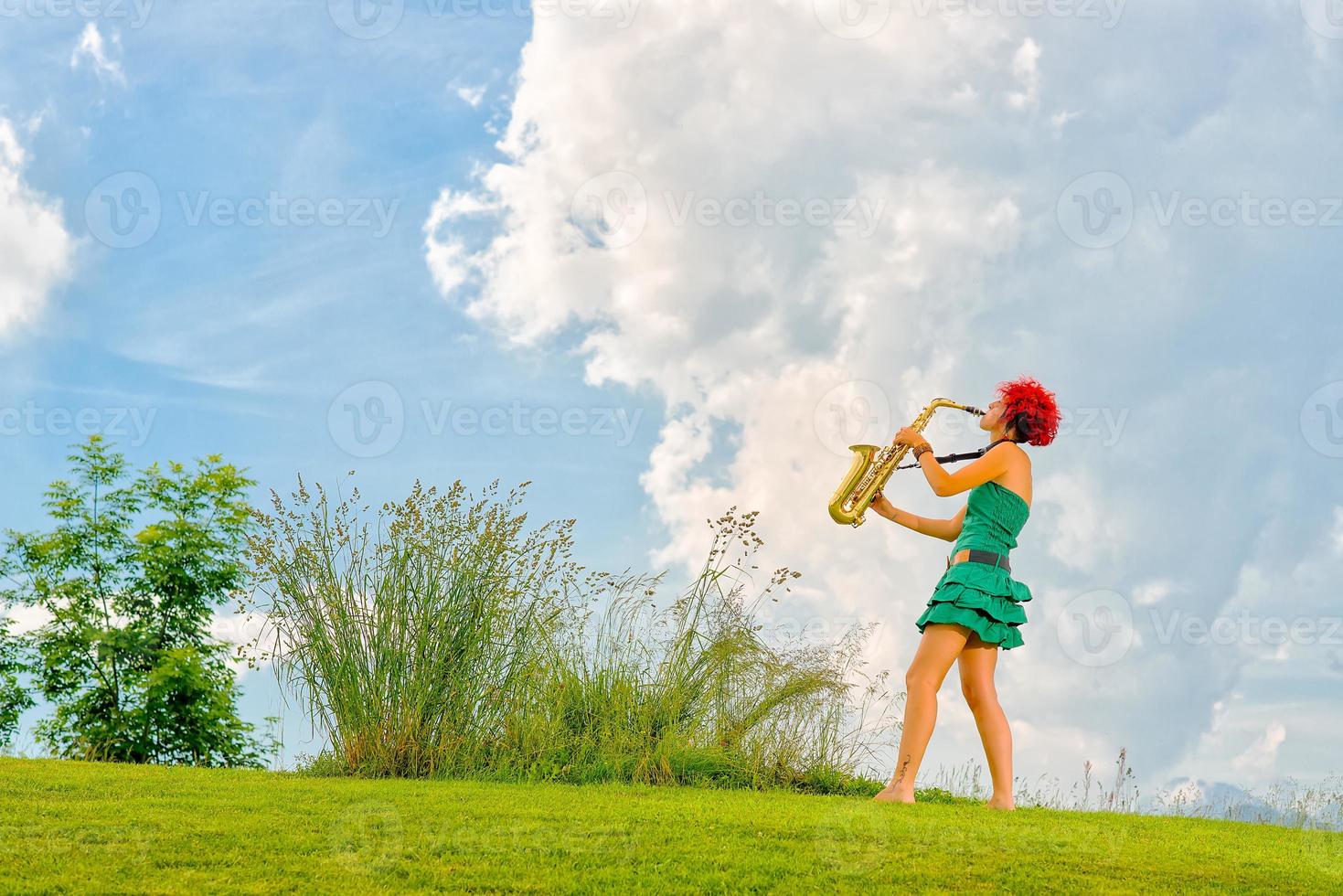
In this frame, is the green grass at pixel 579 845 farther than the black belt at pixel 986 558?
No

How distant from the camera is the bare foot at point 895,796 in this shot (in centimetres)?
733

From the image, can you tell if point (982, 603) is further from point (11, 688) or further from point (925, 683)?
point (11, 688)

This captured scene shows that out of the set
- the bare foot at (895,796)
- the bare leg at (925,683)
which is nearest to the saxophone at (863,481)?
the bare leg at (925,683)

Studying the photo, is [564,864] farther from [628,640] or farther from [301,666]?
[301,666]

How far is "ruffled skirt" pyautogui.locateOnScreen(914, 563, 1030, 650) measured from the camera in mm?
7184

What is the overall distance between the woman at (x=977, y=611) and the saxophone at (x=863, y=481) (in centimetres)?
12

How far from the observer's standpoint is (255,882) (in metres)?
4.80

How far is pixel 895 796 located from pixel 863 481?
2.17 m

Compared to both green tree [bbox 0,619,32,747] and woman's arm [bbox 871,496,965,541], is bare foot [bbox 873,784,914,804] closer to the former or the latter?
woman's arm [bbox 871,496,965,541]

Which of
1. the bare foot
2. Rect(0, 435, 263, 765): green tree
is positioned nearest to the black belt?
the bare foot

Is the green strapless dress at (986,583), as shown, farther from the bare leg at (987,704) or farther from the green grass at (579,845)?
the green grass at (579,845)

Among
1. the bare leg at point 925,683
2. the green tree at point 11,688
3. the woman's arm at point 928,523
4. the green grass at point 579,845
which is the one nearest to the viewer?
the green grass at point 579,845

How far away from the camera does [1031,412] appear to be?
7.70 m

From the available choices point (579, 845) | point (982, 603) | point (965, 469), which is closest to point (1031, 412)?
point (965, 469)
